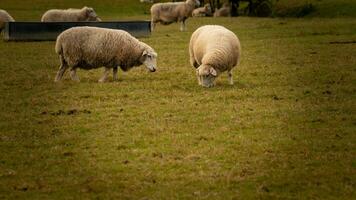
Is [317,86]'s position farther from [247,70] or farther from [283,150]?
[283,150]

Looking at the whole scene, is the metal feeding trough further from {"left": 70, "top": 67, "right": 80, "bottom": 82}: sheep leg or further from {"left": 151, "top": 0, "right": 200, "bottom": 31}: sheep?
{"left": 70, "top": 67, "right": 80, "bottom": 82}: sheep leg

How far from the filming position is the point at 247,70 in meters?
22.0

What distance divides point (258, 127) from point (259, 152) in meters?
1.98

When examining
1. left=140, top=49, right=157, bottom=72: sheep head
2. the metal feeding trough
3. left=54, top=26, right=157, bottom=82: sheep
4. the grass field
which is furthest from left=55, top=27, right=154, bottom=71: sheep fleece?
the metal feeding trough

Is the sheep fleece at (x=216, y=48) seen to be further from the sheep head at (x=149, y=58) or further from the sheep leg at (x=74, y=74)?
the sheep leg at (x=74, y=74)

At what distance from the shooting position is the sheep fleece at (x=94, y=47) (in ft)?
61.6

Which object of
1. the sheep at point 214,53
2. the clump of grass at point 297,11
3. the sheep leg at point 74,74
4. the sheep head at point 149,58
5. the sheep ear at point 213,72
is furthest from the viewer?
the clump of grass at point 297,11

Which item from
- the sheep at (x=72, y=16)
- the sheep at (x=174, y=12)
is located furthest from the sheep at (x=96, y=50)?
the sheep at (x=174, y=12)

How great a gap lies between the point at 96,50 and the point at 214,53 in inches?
110

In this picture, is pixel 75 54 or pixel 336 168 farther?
pixel 75 54

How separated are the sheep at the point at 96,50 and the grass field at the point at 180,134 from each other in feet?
1.72

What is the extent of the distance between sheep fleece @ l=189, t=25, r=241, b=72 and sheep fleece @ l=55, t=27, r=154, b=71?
156 cm

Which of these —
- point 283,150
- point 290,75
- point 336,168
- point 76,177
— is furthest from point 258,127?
point 290,75

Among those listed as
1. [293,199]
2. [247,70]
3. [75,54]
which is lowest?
[247,70]
